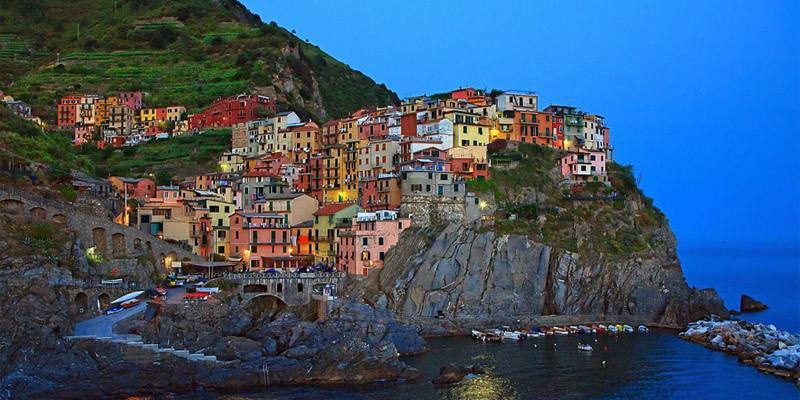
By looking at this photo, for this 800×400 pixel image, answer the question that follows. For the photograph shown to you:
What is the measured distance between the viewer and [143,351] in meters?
54.3

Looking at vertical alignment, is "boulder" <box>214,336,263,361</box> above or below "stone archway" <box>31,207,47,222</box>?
below

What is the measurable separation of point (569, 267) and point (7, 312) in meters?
44.3

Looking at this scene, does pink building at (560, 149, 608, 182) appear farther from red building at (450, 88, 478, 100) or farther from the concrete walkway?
the concrete walkway

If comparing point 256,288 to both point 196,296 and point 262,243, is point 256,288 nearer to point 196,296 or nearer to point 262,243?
point 196,296

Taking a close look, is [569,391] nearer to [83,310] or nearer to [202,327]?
[202,327]

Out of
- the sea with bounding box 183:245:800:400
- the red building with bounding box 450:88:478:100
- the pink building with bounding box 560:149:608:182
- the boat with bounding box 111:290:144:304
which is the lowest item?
the sea with bounding box 183:245:800:400

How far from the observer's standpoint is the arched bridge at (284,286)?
71.6 metres

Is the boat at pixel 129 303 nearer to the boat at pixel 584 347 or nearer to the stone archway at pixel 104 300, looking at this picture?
the stone archway at pixel 104 300

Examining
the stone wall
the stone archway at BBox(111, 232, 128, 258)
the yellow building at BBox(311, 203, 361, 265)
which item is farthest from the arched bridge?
the stone wall

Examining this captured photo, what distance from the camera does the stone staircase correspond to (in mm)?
54125

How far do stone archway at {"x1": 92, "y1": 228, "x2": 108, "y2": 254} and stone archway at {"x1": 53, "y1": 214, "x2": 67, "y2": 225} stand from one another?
90.9 inches

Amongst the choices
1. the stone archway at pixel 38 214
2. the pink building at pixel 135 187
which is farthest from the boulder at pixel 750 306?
the stone archway at pixel 38 214

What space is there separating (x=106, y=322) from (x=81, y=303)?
4056 millimetres

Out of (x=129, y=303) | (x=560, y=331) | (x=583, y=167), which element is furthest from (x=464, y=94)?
(x=129, y=303)
